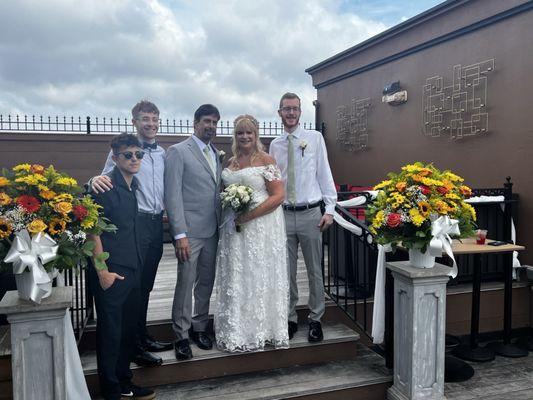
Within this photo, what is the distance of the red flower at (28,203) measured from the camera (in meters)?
2.06

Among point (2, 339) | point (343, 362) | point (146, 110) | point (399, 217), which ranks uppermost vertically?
point (146, 110)

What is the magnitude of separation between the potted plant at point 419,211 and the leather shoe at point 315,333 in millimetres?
896

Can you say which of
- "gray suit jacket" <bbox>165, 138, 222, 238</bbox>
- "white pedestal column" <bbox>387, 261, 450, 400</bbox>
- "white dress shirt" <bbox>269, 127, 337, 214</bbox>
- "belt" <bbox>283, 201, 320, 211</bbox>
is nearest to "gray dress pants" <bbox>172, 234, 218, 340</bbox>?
"gray suit jacket" <bbox>165, 138, 222, 238</bbox>

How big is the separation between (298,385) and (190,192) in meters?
1.54

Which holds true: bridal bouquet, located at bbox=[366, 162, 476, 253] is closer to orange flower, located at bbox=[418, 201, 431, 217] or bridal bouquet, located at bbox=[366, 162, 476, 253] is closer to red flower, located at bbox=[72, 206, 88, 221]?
orange flower, located at bbox=[418, 201, 431, 217]

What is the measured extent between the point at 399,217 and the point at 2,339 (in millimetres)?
2718

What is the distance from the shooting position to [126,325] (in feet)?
8.41

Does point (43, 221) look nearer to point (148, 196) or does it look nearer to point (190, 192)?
point (148, 196)

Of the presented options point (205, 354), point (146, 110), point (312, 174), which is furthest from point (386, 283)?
point (146, 110)

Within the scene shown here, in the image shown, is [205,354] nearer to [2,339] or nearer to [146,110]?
[2,339]

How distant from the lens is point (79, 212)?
2.13m

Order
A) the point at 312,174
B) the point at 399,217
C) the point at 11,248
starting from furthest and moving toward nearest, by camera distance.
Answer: the point at 312,174 < the point at 399,217 < the point at 11,248

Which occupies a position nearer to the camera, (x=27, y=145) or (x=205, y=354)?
(x=205, y=354)

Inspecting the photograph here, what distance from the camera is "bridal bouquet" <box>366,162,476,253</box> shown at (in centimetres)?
272
